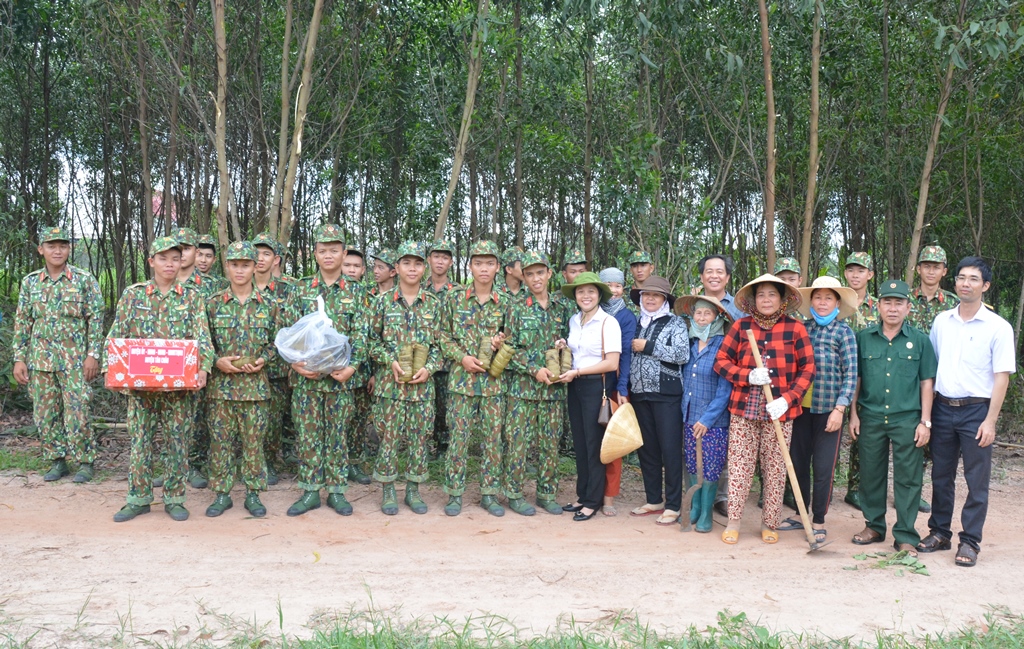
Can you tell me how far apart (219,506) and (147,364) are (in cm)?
113

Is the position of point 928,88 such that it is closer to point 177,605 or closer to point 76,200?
point 177,605

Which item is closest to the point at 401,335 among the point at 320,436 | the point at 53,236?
the point at 320,436

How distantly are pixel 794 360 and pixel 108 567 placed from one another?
3.98 m

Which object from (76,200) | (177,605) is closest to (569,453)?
(177,605)

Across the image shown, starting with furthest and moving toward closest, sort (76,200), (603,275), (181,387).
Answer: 1. (76,200)
2. (603,275)
3. (181,387)

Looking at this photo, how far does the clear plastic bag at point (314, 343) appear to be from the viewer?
4.71 metres

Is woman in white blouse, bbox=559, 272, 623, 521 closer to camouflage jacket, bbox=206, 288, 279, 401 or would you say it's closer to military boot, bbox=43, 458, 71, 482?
camouflage jacket, bbox=206, 288, 279, 401

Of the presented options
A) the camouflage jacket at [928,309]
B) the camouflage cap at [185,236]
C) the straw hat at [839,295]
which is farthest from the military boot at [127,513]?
the camouflage jacket at [928,309]

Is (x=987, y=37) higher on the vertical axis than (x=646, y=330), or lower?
higher

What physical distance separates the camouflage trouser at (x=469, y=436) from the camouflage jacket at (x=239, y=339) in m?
1.24

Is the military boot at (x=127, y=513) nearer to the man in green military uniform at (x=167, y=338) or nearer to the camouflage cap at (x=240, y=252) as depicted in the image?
Result: the man in green military uniform at (x=167, y=338)

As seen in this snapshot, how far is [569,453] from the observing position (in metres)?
7.01

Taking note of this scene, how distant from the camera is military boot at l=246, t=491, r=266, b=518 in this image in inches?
198

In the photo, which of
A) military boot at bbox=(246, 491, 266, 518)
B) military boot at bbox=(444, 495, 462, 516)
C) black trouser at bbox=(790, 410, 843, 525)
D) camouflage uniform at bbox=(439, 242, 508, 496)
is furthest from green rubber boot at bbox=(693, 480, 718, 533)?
military boot at bbox=(246, 491, 266, 518)
